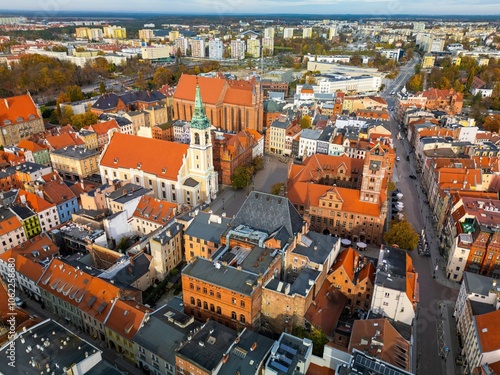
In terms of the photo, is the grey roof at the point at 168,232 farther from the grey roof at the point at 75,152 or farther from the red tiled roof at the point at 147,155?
the grey roof at the point at 75,152

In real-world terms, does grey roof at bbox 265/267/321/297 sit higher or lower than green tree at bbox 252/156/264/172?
higher

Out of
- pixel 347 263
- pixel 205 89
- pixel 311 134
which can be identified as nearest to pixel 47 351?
pixel 347 263

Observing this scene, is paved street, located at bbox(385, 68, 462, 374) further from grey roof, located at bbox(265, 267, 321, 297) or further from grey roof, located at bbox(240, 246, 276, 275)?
grey roof, located at bbox(240, 246, 276, 275)

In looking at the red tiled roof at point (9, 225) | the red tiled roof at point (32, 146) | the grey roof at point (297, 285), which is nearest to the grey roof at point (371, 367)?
the grey roof at point (297, 285)

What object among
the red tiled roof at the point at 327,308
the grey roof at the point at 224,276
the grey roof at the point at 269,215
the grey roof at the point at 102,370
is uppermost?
the grey roof at the point at 269,215

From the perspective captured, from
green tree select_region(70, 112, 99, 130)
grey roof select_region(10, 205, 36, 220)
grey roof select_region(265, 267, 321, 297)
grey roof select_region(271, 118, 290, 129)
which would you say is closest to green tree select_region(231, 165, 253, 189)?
grey roof select_region(271, 118, 290, 129)

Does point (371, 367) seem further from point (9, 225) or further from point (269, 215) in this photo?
point (9, 225)
